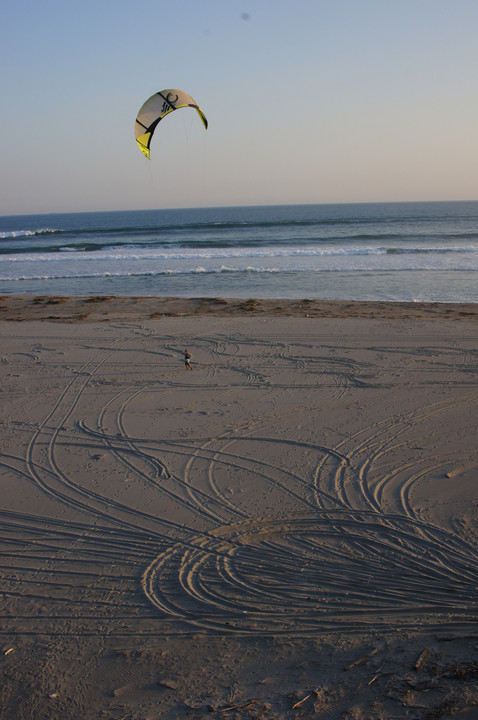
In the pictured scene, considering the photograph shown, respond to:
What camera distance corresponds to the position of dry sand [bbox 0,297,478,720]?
2926 millimetres

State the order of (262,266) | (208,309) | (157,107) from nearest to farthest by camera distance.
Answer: (157,107) → (208,309) → (262,266)

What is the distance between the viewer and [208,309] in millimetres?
13938

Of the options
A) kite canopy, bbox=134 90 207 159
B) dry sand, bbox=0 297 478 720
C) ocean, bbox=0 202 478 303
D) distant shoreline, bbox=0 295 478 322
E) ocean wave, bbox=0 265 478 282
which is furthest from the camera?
ocean wave, bbox=0 265 478 282

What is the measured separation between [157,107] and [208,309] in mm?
5613

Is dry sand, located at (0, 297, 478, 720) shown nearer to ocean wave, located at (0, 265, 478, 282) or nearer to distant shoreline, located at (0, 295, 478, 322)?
distant shoreline, located at (0, 295, 478, 322)

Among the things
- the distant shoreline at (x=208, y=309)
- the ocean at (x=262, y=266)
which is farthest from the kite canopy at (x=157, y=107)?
the ocean at (x=262, y=266)

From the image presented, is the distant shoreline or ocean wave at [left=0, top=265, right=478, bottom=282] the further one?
ocean wave at [left=0, top=265, right=478, bottom=282]

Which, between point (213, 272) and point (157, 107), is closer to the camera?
point (157, 107)

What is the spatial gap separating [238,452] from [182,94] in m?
7.44

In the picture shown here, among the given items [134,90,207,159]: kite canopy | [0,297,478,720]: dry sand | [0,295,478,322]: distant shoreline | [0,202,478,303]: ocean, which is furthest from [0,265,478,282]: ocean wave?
[0,297,478,720]: dry sand

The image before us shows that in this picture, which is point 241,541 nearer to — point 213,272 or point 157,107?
point 157,107

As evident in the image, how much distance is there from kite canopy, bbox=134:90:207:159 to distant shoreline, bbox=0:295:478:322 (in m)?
4.76

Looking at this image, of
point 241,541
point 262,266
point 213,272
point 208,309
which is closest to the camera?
point 241,541

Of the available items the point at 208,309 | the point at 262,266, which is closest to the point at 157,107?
the point at 208,309
